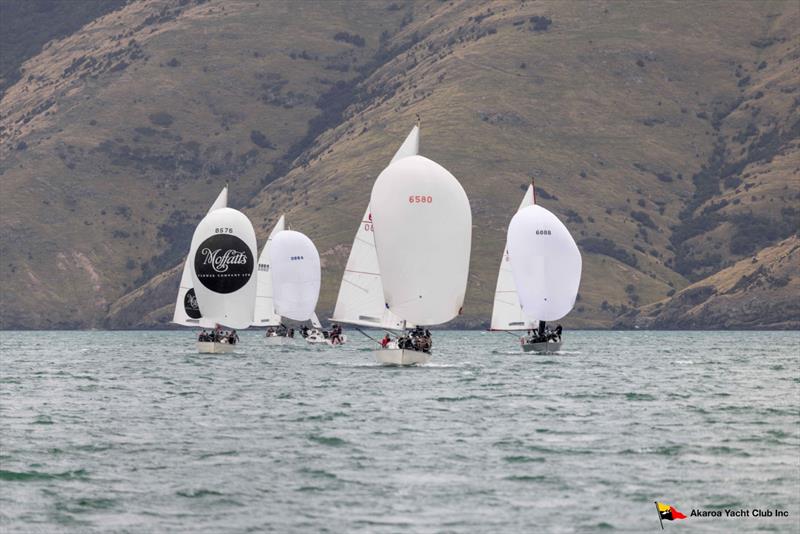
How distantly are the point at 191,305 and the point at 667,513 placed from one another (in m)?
94.7

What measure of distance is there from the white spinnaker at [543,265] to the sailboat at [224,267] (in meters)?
19.7

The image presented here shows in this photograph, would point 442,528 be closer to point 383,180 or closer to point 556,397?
point 556,397

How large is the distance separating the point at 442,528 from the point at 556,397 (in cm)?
3586

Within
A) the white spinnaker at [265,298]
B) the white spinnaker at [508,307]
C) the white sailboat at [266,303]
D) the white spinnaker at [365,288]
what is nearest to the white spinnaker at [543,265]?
the white spinnaker at [508,307]

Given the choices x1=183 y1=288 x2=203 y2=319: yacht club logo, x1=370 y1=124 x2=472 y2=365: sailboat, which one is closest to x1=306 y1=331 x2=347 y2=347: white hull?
x1=183 y1=288 x2=203 y2=319: yacht club logo

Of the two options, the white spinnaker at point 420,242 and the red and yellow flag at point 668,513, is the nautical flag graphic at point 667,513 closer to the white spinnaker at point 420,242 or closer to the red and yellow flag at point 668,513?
the red and yellow flag at point 668,513

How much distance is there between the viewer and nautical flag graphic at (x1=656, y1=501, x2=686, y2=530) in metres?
36.2

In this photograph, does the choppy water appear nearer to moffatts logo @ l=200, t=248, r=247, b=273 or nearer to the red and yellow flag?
the red and yellow flag

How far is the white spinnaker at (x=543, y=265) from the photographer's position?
109 meters

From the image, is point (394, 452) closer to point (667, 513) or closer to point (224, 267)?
point (667, 513)

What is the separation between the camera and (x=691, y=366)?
10631 centimetres

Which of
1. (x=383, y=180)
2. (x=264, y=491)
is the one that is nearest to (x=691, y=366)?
(x=383, y=180)

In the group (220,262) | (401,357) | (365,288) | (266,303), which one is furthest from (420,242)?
(266,303)

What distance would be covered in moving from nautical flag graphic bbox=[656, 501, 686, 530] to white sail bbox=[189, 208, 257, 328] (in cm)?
7738
